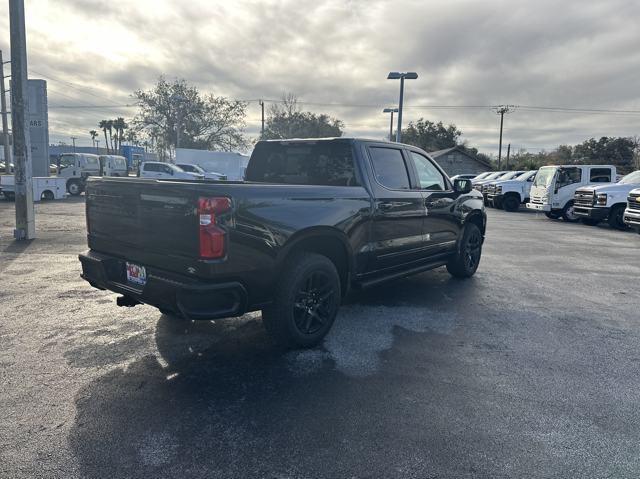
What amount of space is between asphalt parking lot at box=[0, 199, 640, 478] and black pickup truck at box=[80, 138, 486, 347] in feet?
1.67

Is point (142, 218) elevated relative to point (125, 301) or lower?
elevated

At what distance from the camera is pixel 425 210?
5500 millimetres

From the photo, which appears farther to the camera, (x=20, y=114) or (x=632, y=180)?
(x=632, y=180)

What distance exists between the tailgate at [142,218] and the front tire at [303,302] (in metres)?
0.88

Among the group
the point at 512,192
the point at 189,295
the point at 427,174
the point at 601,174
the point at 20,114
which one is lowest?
the point at 189,295

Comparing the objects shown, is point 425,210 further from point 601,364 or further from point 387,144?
point 601,364

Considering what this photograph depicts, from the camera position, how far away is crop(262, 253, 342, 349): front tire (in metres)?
3.73

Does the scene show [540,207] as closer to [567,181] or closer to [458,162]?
[567,181]

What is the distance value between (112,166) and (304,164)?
2372cm

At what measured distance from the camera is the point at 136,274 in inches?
143

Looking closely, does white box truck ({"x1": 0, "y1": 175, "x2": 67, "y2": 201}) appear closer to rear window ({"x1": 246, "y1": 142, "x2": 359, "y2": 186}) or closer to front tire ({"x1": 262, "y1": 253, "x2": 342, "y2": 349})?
rear window ({"x1": 246, "y1": 142, "x2": 359, "y2": 186})

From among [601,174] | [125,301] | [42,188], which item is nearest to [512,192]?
[601,174]

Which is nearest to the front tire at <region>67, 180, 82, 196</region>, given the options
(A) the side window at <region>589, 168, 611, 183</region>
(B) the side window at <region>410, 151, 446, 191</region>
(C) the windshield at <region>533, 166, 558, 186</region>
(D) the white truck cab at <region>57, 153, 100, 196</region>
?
(D) the white truck cab at <region>57, 153, 100, 196</region>

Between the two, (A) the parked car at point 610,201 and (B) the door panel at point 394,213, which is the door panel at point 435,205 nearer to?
(B) the door panel at point 394,213
